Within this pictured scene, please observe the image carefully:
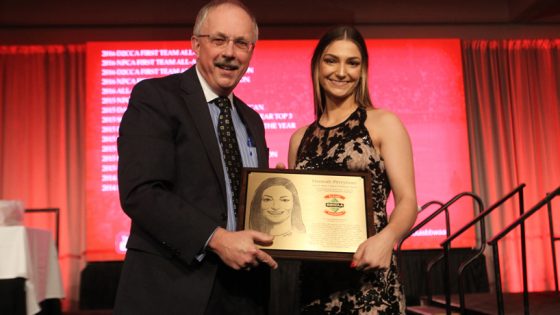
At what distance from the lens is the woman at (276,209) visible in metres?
1.65

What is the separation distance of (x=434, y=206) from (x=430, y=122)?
3.08 feet

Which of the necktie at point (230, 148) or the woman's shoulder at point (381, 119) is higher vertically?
the woman's shoulder at point (381, 119)

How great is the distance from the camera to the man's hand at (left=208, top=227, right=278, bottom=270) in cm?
146

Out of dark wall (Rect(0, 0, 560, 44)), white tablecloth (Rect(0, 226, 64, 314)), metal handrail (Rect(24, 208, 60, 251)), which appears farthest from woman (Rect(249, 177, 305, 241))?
dark wall (Rect(0, 0, 560, 44))

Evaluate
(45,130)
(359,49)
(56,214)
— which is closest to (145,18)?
(45,130)

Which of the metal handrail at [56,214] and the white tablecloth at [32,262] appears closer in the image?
the white tablecloth at [32,262]

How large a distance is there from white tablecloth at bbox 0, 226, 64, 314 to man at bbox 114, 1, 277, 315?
2561 mm

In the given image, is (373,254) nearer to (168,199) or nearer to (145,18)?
(168,199)

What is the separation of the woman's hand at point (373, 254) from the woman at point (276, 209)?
18 cm

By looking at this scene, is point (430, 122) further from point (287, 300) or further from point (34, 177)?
point (34, 177)

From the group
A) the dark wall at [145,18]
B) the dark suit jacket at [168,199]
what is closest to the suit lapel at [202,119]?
the dark suit jacket at [168,199]

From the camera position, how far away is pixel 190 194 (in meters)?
1.57

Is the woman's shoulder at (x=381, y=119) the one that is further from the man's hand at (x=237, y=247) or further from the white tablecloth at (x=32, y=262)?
the white tablecloth at (x=32, y=262)

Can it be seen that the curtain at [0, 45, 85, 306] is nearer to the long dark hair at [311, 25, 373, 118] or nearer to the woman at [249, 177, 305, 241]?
the long dark hair at [311, 25, 373, 118]
